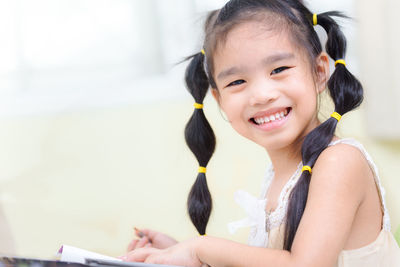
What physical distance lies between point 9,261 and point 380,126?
0.48m

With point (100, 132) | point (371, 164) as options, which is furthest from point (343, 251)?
point (100, 132)

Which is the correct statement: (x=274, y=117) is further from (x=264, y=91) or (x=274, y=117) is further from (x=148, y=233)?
(x=148, y=233)

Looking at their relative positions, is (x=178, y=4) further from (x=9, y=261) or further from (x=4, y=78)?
(x=9, y=261)

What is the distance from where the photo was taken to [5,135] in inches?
41.7

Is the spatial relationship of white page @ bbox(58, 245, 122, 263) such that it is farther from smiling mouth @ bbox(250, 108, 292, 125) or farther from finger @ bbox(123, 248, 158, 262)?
smiling mouth @ bbox(250, 108, 292, 125)

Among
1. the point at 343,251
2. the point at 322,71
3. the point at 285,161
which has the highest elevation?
the point at 322,71

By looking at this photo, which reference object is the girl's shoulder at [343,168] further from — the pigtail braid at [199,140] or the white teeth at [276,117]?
the pigtail braid at [199,140]

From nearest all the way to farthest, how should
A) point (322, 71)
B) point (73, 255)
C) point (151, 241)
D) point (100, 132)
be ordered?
1. point (73, 255)
2. point (322, 71)
3. point (151, 241)
4. point (100, 132)

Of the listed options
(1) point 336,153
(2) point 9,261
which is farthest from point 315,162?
(2) point 9,261

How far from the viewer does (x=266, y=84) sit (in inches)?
22.5

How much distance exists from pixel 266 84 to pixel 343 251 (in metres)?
0.20

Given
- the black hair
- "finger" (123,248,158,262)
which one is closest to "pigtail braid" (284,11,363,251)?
the black hair

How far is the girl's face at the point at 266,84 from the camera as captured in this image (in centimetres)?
57

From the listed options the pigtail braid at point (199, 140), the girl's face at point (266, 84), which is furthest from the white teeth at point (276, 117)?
the pigtail braid at point (199, 140)
